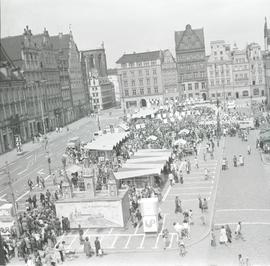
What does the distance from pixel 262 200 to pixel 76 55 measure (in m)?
94.1

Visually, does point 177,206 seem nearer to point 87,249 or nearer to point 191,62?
point 87,249

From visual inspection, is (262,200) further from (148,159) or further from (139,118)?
(139,118)

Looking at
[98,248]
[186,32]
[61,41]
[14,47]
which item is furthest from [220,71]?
[98,248]

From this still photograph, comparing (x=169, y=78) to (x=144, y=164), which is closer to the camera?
(x=144, y=164)

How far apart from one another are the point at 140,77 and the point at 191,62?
14439 mm

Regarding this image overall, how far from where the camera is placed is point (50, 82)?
96.4 m

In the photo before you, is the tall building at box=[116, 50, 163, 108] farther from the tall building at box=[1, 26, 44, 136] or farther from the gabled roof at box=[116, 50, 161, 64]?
the tall building at box=[1, 26, 44, 136]

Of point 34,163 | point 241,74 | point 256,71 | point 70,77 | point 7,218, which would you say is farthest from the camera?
point 241,74

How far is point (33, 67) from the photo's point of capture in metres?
86.9

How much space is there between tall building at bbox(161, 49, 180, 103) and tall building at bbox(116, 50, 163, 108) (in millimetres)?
1099

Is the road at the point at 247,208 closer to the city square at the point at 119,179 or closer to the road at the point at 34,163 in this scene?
the city square at the point at 119,179

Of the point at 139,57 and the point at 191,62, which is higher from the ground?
the point at 139,57

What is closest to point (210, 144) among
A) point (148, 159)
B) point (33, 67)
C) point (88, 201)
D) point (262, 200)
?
point (148, 159)

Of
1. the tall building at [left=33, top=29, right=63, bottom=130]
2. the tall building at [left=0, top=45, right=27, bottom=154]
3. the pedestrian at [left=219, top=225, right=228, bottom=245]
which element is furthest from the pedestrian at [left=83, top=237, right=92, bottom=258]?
the tall building at [left=33, top=29, right=63, bottom=130]
